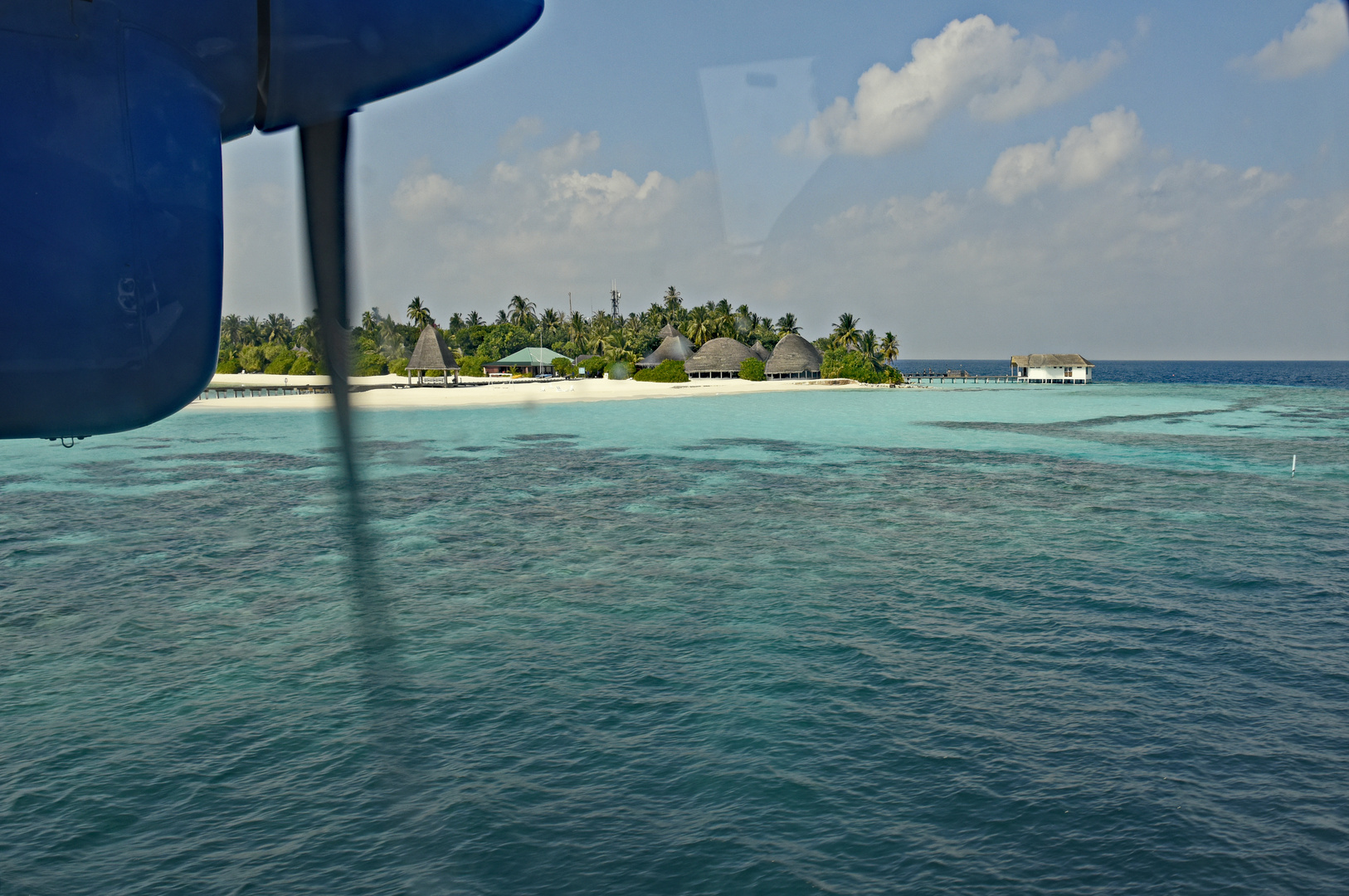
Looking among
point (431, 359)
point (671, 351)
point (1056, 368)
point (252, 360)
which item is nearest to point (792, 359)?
point (671, 351)

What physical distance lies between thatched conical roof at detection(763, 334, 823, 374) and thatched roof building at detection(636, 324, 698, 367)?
11.4 meters

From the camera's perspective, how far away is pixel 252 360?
14262 centimetres

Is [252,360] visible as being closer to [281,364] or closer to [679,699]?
[281,364]

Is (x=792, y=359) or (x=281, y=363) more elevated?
(x=281, y=363)

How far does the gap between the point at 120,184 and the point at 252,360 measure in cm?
15481

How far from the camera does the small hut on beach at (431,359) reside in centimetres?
11112

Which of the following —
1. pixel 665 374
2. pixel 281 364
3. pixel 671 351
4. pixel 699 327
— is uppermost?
pixel 699 327

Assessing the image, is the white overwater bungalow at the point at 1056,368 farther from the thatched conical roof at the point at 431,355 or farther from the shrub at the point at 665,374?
the thatched conical roof at the point at 431,355

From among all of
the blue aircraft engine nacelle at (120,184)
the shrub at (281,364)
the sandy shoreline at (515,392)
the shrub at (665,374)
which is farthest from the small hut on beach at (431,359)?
the blue aircraft engine nacelle at (120,184)

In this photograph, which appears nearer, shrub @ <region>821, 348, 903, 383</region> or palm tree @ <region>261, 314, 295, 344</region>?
shrub @ <region>821, 348, 903, 383</region>

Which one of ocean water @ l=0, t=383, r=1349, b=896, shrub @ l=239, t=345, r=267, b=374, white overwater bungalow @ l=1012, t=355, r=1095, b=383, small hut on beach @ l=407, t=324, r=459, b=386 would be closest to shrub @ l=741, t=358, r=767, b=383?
small hut on beach @ l=407, t=324, r=459, b=386

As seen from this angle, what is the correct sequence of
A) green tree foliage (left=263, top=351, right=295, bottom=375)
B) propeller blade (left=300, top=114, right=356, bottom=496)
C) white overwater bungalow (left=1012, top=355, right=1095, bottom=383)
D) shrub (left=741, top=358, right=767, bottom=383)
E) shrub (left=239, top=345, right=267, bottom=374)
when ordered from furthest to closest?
white overwater bungalow (left=1012, top=355, right=1095, bottom=383), shrub (left=239, top=345, right=267, bottom=374), green tree foliage (left=263, top=351, right=295, bottom=375), shrub (left=741, top=358, right=767, bottom=383), propeller blade (left=300, top=114, right=356, bottom=496)

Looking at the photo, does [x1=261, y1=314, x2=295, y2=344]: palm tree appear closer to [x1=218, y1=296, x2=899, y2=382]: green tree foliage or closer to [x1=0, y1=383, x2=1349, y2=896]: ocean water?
[x1=218, y1=296, x2=899, y2=382]: green tree foliage

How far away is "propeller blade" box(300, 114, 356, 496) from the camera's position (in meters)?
4.62
